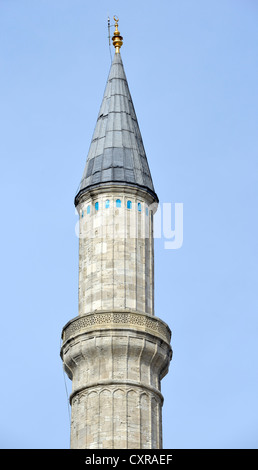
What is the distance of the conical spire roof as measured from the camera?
48.0m

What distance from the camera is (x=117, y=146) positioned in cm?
4888

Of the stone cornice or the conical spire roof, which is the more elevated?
the conical spire roof

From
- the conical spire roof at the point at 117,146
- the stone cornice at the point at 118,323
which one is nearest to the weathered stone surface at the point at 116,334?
the stone cornice at the point at 118,323

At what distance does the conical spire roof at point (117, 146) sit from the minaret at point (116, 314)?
0.15 feet

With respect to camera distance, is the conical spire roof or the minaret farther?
the conical spire roof

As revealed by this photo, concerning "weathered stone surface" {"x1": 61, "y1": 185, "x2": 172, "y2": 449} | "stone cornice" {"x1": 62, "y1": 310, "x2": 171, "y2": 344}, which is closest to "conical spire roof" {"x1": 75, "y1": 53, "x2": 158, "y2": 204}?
"weathered stone surface" {"x1": 61, "y1": 185, "x2": 172, "y2": 449}

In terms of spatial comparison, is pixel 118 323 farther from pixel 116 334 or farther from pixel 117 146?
pixel 117 146

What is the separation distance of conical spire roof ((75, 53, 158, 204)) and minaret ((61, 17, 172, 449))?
0.15 feet

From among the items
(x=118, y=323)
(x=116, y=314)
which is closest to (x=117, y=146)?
(x=116, y=314)

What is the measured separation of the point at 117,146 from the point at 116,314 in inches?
247

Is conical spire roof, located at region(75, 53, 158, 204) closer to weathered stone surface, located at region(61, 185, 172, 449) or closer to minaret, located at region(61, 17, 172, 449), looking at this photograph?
minaret, located at region(61, 17, 172, 449)

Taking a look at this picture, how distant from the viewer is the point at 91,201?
157ft
